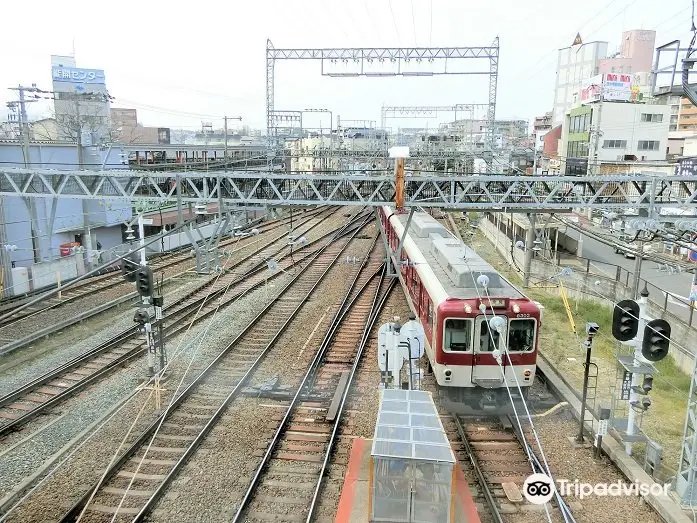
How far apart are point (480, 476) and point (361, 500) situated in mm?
2317

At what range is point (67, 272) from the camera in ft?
61.8

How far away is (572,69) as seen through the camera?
67.4 meters

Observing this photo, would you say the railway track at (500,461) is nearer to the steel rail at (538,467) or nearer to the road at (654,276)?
the steel rail at (538,467)

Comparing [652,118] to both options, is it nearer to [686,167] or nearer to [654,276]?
[686,167]

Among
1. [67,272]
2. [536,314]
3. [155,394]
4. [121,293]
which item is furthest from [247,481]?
[67,272]

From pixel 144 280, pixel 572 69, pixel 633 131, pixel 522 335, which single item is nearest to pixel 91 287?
pixel 144 280

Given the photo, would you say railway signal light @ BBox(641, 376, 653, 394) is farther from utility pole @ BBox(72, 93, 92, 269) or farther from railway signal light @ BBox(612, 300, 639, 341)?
utility pole @ BBox(72, 93, 92, 269)

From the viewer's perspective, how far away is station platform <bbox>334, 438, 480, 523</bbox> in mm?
5441

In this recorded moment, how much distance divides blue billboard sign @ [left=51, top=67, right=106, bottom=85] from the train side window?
55007mm

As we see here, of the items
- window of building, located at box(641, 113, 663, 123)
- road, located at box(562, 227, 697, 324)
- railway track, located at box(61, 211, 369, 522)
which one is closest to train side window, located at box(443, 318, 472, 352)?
railway track, located at box(61, 211, 369, 522)

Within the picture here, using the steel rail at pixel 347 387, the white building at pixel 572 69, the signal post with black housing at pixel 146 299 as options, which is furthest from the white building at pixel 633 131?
the signal post with black housing at pixel 146 299

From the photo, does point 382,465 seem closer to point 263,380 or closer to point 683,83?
point 263,380

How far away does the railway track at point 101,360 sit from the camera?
9234mm

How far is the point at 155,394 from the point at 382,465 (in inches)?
224
